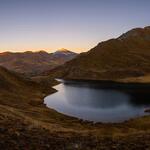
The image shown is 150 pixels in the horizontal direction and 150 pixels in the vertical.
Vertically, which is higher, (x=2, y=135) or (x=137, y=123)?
(x=2, y=135)

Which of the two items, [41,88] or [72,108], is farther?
[41,88]

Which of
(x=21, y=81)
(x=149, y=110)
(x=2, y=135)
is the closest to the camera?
(x=2, y=135)

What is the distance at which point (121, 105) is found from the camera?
95062 mm

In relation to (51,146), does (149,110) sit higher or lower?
lower

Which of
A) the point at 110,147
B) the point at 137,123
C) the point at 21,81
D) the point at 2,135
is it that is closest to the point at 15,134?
the point at 2,135

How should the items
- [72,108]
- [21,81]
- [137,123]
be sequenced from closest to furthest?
[137,123], [72,108], [21,81]

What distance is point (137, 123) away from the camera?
6078 centimetres

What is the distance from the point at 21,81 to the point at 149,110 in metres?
79.0

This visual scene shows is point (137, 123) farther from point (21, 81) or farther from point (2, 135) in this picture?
point (21, 81)

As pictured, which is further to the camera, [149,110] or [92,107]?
[92,107]

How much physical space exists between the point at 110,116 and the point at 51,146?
49951 mm

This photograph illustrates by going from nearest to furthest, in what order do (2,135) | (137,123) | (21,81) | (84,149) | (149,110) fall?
(84,149), (2,135), (137,123), (149,110), (21,81)

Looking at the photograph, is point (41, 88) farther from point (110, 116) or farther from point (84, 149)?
point (84, 149)

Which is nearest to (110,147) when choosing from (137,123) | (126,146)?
(126,146)
